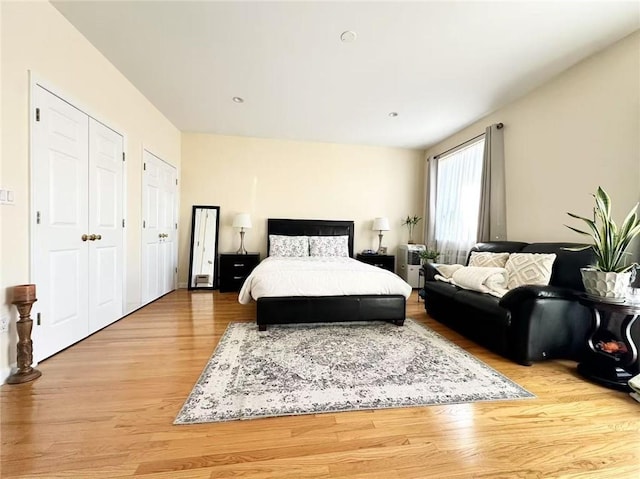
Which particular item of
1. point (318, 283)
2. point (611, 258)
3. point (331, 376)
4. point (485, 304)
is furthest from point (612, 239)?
point (318, 283)

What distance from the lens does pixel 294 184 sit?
5.03m

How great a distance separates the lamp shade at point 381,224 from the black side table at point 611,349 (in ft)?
10.4

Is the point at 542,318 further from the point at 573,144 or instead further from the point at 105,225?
the point at 105,225

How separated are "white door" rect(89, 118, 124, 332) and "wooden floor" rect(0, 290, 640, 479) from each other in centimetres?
84

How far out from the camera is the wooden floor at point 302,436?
115 cm

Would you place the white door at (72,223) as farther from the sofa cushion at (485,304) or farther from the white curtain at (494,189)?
the white curtain at (494,189)

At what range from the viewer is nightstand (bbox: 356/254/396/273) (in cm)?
490

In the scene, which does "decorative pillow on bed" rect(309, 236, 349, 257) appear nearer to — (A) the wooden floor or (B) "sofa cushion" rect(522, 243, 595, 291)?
(B) "sofa cushion" rect(522, 243, 595, 291)

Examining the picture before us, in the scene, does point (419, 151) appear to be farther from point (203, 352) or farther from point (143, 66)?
point (203, 352)

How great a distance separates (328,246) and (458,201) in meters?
2.29

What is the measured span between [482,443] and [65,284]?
312 cm

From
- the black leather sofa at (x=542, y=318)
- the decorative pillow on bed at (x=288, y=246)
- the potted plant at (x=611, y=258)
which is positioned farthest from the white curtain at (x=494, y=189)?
the decorative pillow on bed at (x=288, y=246)

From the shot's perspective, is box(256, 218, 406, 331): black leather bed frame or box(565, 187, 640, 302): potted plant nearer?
box(565, 187, 640, 302): potted plant

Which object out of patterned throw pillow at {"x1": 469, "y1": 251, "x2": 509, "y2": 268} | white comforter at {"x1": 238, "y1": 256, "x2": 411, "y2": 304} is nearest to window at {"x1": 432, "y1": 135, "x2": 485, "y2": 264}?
patterned throw pillow at {"x1": 469, "y1": 251, "x2": 509, "y2": 268}
